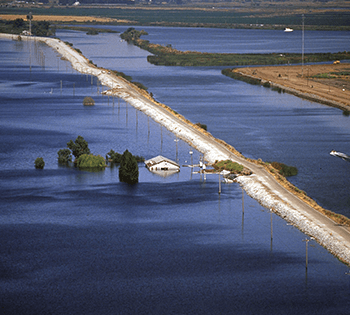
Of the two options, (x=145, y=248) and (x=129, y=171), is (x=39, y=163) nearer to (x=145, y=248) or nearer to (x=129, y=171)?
(x=129, y=171)

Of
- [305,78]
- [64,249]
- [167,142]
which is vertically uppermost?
[305,78]

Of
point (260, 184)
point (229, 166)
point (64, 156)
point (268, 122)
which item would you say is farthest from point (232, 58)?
point (260, 184)

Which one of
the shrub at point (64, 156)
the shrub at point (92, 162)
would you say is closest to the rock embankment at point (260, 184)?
the shrub at point (92, 162)

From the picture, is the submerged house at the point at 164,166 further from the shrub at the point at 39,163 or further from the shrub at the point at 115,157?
the shrub at the point at 39,163

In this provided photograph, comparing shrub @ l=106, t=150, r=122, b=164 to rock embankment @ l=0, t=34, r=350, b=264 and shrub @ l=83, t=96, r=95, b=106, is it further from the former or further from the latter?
shrub @ l=83, t=96, r=95, b=106

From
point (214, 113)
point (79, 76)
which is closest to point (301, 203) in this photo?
point (214, 113)

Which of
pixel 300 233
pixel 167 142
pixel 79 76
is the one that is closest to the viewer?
pixel 300 233

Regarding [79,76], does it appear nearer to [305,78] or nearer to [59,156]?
[305,78]
